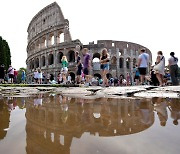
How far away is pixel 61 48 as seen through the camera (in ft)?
91.0

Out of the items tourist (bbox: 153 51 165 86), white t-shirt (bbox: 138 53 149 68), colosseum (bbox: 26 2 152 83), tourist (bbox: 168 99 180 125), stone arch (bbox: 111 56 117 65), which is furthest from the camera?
stone arch (bbox: 111 56 117 65)

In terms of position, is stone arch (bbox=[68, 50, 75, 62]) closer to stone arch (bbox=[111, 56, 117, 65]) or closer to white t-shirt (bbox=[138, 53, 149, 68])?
stone arch (bbox=[111, 56, 117, 65])

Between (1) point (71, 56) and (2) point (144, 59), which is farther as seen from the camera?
(1) point (71, 56)

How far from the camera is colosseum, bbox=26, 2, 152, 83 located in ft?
91.4

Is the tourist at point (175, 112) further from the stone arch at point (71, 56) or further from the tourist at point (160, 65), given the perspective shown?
the stone arch at point (71, 56)

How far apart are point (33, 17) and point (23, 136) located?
39129 mm

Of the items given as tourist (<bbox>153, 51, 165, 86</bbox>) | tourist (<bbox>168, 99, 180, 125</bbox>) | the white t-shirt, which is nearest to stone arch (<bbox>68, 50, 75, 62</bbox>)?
the white t-shirt

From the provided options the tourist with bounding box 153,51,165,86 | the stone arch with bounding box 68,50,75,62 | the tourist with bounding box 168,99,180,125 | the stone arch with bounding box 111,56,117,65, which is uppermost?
the stone arch with bounding box 68,50,75,62

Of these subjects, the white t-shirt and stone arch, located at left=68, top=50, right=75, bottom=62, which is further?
stone arch, located at left=68, top=50, right=75, bottom=62

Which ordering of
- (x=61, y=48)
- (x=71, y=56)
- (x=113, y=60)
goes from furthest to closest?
(x=113, y=60) < (x=71, y=56) < (x=61, y=48)

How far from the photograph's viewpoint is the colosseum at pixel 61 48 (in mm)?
27844

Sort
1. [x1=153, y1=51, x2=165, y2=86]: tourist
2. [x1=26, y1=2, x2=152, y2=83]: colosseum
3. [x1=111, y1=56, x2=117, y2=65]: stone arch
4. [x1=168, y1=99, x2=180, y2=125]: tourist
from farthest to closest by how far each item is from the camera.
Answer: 1. [x1=111, y1=56, x2=117, y2=65]: stone arch
2. [x1=26, y1=2, x2=152, y2=83]: colosseum
3. [x1=153, y1=51, x2=165, y2=86]: tourist
4. [x1=168, y1=99, x2=180, y2=125]: tourist

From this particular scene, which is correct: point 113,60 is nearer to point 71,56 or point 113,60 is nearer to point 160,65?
point 71,56

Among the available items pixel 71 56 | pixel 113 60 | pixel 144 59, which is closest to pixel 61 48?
pixel 71 56
